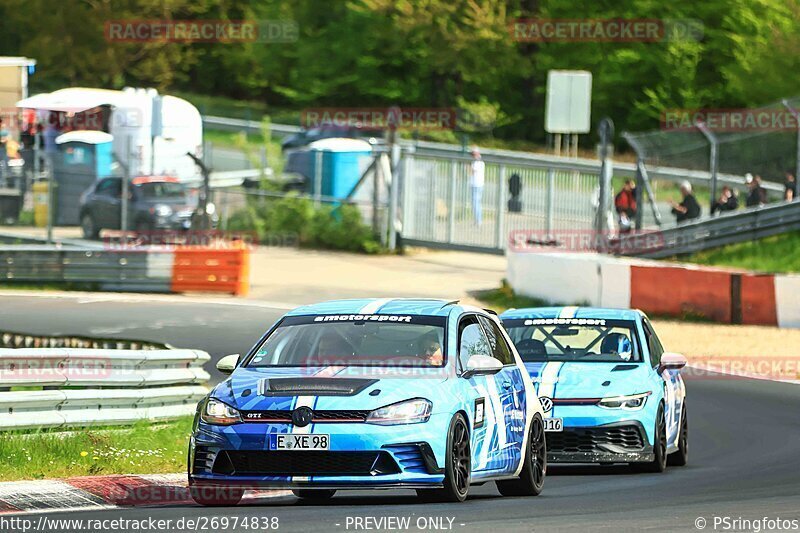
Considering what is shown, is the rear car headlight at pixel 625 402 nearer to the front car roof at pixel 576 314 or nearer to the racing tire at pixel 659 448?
the racing tire at pixel 659 448

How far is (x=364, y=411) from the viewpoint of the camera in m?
9.27

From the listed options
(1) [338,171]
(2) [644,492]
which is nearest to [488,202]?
(1) [338,171]

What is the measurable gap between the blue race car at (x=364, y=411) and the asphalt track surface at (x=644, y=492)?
0.68ft

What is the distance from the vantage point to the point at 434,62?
197ft

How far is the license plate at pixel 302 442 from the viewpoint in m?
9.17

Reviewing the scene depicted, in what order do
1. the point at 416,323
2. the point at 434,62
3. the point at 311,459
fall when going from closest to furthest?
the point at 311,459, the point at 416,323, the point at 434,62

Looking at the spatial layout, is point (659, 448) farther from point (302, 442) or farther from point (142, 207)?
point (142, 207)

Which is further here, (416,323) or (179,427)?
(179,427)

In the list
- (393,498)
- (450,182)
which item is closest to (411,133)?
(450,182)

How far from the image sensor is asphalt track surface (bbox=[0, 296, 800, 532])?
Answer: 8766 mm

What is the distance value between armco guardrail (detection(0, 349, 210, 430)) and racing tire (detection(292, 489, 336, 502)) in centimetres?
218

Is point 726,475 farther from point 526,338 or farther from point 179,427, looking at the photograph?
point 179,427

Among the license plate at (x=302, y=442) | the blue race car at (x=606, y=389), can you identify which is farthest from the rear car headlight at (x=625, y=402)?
the license plate at (x=302, y=442)

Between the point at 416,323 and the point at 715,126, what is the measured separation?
20.9m
